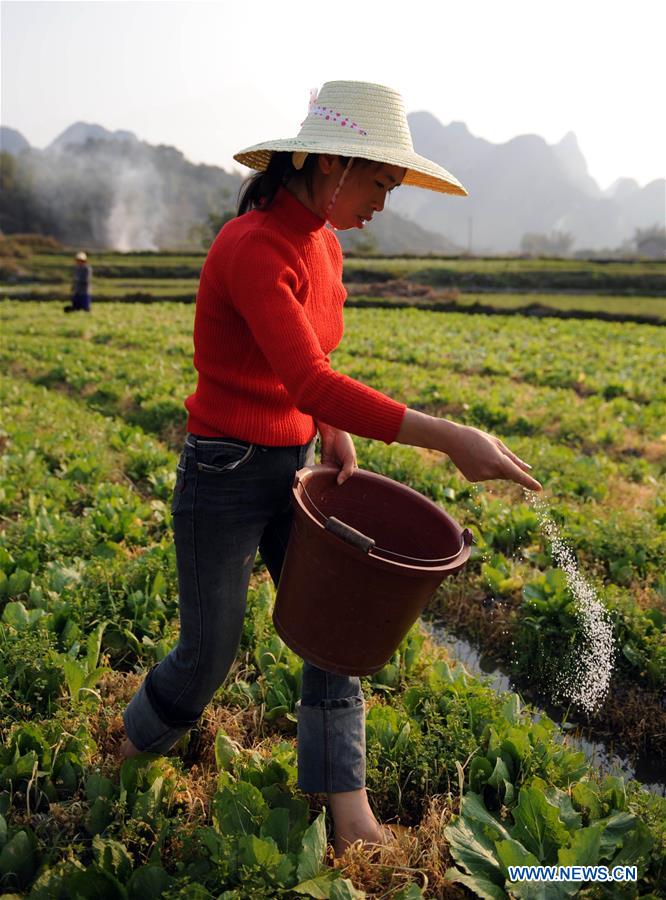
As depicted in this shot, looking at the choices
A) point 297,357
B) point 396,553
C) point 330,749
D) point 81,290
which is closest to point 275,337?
point 297,357

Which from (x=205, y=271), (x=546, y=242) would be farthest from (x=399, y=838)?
(x=546, y=242)

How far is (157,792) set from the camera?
92.0 inches

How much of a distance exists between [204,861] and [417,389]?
723 centimetres

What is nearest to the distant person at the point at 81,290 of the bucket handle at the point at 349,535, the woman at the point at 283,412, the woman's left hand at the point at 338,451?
the woman's left hand at the point at 338,451

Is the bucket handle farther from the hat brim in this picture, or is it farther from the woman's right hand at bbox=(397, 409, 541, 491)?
the hat brim

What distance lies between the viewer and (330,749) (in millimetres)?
2201

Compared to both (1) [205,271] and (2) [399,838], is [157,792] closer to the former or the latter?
(2) [399,838]

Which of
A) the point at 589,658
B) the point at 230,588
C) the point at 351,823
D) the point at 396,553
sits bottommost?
the point at 589,658

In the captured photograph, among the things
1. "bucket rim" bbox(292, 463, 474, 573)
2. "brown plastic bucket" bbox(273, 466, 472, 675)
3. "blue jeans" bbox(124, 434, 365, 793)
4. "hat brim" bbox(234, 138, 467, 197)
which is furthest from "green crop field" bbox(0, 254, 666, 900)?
"hat brim" bbox(234, 138, 467, 197)

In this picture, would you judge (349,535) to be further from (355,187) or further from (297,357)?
(355,187)

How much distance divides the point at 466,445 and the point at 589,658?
215 centimetres

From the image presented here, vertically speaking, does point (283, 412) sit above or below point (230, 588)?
above

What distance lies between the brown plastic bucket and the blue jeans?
0.38ft

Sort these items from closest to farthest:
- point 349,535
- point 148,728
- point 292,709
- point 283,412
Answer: point 349,535 < point 283,412 < point 148,728 < point 292,709
